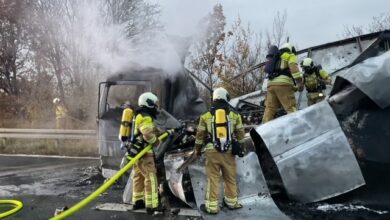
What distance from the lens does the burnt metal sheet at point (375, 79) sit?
169 inches

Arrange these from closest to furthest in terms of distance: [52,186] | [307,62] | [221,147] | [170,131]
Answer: [221,147] → [170,131] → [52,186] → [307,62]

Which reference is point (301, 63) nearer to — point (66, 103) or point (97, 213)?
point (97, 213)

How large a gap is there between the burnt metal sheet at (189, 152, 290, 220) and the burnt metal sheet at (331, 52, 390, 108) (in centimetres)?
145

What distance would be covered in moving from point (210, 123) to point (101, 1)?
20.7 feet

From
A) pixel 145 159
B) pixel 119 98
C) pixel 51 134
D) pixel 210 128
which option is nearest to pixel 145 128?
pixel 145 159

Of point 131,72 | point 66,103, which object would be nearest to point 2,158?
point 66,103

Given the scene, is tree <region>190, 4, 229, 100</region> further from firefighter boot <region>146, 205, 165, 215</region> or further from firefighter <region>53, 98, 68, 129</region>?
firefighter boot <region>146, 205, 165, 215</region>

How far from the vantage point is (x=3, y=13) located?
15984 millimetres

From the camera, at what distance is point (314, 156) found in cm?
450

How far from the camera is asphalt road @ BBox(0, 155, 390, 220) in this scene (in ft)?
14.7

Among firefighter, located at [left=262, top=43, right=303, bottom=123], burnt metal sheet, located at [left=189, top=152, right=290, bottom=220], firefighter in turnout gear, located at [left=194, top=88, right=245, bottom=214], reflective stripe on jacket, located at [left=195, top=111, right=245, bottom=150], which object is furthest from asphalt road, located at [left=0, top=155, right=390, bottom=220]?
firefighter, located at [left=262, top=43, right=303, bottom=123]

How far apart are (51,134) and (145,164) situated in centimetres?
613

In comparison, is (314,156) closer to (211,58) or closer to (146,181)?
(146,181)

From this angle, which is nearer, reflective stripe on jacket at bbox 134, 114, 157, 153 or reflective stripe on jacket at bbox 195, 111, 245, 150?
reflective stripe on jacket at bbox 195, 111, 245, 150
